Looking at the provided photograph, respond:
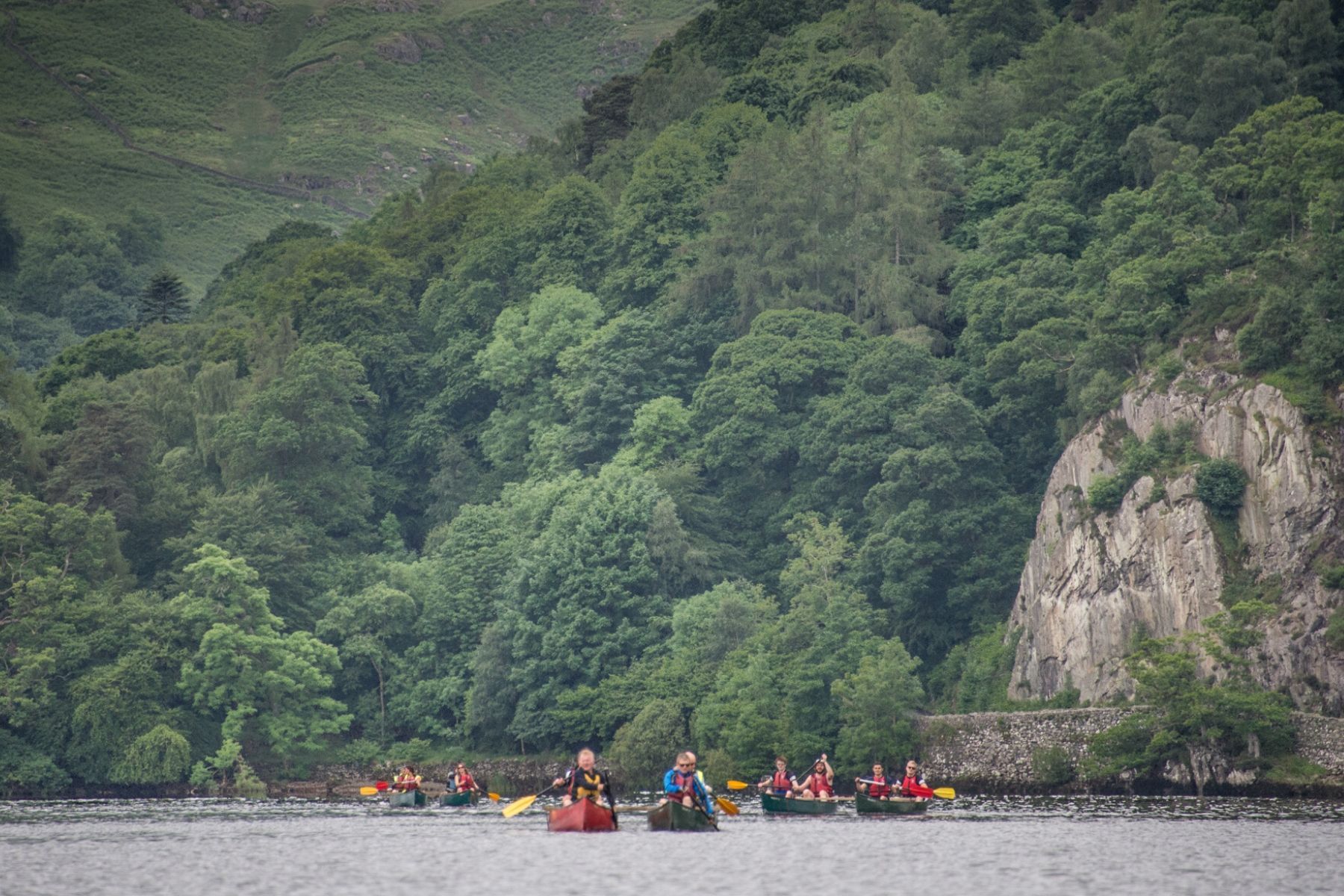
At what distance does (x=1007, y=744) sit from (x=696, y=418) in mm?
34756

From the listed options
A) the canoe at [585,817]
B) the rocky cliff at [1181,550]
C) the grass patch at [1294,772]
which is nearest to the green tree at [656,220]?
the rocky cliff at [1181,550]

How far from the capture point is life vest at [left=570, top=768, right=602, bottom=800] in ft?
200

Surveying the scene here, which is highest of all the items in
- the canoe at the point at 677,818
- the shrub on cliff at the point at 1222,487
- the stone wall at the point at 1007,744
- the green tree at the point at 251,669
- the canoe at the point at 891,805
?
the shrub on cliff at the point at 1222,487

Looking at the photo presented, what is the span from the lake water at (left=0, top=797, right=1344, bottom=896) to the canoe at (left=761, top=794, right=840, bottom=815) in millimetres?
669

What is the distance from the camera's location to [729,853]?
5603 cm

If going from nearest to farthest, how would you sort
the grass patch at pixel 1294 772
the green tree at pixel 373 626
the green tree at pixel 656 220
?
1. the grass patch at pixel 1294 772
2. the green tree at pixel 373 626
3. the green tree at pixel 656 220

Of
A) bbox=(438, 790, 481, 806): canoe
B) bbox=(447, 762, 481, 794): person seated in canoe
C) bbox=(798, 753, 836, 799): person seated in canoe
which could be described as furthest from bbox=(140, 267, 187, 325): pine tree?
bbox=(798, 753, 836, 799): person seated in canoe

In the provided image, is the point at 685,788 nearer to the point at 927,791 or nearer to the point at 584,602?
the point at 927,791

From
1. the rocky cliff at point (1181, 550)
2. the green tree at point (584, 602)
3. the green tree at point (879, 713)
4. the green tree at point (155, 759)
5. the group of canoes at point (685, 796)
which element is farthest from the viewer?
the green tree at point (584, 602)

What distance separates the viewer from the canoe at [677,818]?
61906mm

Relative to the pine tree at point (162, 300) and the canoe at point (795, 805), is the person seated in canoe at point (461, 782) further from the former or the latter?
the pine tree at point (162, 300)

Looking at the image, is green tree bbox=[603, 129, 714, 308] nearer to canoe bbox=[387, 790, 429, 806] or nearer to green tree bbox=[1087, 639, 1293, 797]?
canoe bbox=[387, 790, 429, 806]

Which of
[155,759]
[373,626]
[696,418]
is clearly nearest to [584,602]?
[373,626]

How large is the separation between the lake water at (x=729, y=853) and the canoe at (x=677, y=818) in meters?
0.38
